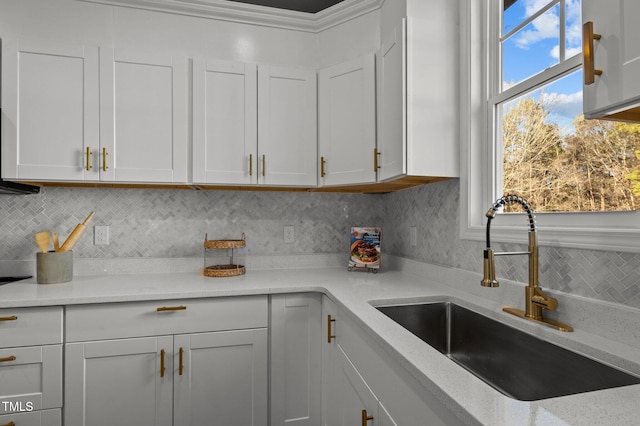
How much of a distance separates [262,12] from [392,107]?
1.03 m

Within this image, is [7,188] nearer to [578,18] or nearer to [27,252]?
[27,252]

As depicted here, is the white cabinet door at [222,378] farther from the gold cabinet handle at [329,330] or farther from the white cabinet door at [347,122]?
the white cabinet door at [347,122]

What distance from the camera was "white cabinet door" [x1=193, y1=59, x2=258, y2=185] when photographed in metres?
1.97

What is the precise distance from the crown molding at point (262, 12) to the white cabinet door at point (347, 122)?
328 millimetres

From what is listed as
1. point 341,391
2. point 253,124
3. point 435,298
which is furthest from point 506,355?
point 253,124

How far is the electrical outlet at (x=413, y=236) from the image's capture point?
2086 millimetres

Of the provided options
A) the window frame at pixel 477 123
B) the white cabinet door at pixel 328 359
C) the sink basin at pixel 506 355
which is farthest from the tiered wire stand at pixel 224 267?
the window frame at pixel 477 123

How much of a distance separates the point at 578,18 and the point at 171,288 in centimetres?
198

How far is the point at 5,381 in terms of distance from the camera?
1.50 meters

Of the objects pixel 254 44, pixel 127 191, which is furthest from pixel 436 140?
pixel 127 191

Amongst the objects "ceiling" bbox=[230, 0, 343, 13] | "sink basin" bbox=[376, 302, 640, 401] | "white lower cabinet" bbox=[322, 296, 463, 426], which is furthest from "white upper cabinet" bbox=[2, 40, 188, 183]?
"sink basin" bbox=[376, 302, 640, 401]

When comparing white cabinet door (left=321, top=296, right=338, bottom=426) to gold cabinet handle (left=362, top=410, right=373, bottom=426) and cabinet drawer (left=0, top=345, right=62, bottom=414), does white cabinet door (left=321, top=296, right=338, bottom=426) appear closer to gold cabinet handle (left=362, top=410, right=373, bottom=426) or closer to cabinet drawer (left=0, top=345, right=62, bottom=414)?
gold cabinet handle (left=362, top=410, right=373, bottom=426)

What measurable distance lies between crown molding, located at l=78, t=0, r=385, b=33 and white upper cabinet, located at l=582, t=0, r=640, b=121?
4.96 feet

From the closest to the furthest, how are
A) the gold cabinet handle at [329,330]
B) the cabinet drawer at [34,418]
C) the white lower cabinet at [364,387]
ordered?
the white lower cabinet at [364,387] < the cabinet drawer at [34,418] < the gold cabinet handle at [329,330]
